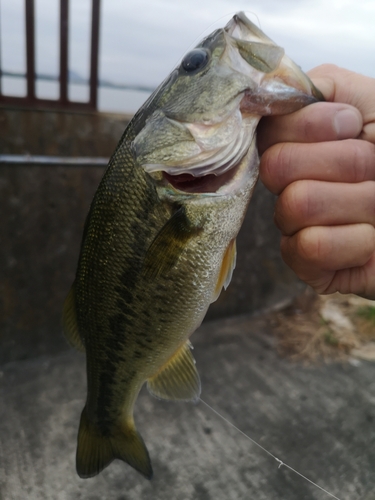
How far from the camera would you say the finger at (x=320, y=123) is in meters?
1.04

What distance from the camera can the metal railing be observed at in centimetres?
338

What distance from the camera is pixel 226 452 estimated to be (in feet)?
7.79

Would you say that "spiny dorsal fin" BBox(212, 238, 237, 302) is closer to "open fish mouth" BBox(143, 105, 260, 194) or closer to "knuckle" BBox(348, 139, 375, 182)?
"open fish mouth" BBox(143, 105, 260, 194)

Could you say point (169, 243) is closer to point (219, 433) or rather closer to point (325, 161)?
point (325, 161)

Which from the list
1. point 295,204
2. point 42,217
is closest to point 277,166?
point 295,204

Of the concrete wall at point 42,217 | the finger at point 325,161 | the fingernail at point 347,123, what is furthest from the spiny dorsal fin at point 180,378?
the concrete wall at point 42,217

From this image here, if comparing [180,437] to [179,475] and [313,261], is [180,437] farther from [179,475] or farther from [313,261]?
[313,261]

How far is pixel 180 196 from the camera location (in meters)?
1.12

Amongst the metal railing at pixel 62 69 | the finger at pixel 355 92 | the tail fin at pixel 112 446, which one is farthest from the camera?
the metal railing at pixel 62 69

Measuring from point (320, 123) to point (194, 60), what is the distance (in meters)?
0.37

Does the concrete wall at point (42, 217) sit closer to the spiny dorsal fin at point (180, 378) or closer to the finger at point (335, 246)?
the spiny dorsal fin at point (180, 378)

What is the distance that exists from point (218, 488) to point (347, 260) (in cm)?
160

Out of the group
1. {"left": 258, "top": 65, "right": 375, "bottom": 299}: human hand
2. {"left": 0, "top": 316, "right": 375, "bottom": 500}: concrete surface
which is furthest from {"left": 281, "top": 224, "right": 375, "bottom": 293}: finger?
{"left": 0, "top": 316, "right": 375, "bottom": 500}: concrete surface

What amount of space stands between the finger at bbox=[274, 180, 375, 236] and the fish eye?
0.40 meters
